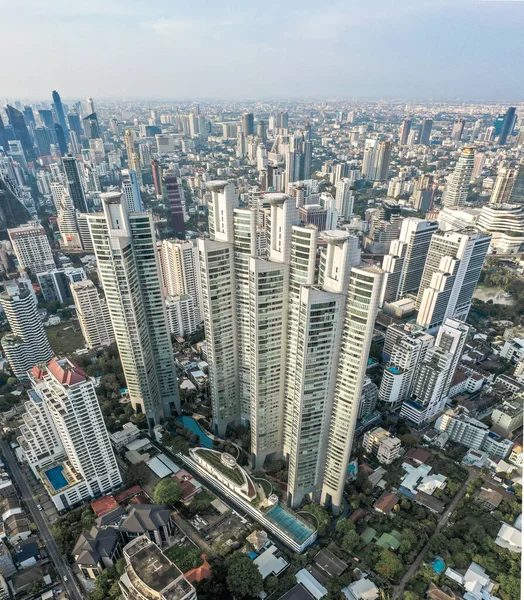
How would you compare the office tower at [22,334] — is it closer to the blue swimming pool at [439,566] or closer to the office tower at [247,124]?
the blue swimming pool at [439,566]

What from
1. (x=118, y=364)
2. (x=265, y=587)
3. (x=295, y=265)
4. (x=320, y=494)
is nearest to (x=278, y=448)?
(x=320, y=494)

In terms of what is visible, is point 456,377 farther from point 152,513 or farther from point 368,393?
point 152,513

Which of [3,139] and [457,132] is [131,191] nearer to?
[3,139]

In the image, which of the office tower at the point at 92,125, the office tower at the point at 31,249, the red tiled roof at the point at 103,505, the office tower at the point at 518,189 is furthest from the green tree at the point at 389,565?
the office tower at the point at 92,125

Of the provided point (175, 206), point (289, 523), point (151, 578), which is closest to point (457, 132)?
point (175, 206)

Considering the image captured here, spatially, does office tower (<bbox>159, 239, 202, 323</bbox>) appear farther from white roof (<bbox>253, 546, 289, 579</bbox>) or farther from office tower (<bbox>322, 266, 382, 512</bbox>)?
white roof (<bbox>253, 546, 289, 579</bbox>)

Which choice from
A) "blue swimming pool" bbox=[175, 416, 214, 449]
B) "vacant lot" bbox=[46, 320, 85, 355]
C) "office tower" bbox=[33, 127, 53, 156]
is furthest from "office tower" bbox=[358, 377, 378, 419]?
"office tower" bbox=[33, 127, 53, 156]
